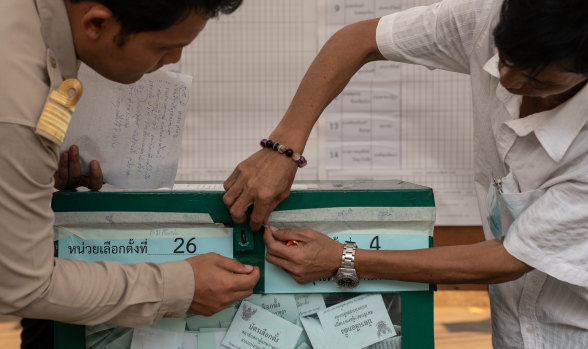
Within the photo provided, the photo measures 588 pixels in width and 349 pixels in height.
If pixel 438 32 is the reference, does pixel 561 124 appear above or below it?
below

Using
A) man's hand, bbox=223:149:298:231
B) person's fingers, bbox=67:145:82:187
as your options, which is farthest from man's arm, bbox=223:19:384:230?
person's fingers, bbox=67:145:82:187

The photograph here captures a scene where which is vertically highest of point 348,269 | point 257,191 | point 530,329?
point 257,191

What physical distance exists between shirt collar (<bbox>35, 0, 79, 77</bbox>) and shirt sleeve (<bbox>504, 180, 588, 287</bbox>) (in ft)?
2.04

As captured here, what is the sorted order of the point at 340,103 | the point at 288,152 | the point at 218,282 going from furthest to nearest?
the point at 340,103 < the point at 288,152 < the point at 218,282

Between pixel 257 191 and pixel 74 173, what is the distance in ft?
0.93

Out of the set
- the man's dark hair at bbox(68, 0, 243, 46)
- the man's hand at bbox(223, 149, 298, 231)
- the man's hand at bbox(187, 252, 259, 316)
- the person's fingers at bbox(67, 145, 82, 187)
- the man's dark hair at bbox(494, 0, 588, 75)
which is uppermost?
the man's dark hair at bbox(68, 0, 243, 46)

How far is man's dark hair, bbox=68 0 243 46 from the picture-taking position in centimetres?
59

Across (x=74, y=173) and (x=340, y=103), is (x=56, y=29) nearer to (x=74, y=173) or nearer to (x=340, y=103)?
(x=74, y=173)

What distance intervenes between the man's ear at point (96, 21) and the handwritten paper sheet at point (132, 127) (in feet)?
0.72

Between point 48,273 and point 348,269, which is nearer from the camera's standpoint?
point 48,273

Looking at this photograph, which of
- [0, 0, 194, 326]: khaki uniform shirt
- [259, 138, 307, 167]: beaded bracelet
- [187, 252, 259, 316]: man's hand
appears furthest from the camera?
[259, 138, 307, 167]: beaded bracelet

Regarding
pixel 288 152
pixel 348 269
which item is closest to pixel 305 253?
pixel 348 269

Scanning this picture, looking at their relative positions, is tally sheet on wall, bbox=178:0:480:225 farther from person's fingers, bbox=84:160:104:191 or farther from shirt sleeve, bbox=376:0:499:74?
person's fingers, bbox=84:160:104:191

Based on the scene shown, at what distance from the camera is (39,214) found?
617mm
